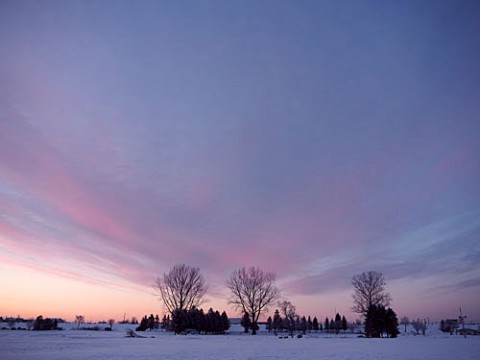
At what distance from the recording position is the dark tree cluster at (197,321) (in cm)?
6956

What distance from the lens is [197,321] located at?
80.4m

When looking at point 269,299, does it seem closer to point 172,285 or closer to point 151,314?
point 172,285

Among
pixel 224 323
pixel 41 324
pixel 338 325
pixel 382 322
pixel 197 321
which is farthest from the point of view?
pixel 338 325

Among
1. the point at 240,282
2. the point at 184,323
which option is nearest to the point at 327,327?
the point at 240,282

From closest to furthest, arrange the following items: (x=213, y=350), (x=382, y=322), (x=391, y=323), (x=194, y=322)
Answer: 1. (x=213, y=350)
2. (x=391, y=323)
3. (x=382, y=322)
4. (x=194, y=322)

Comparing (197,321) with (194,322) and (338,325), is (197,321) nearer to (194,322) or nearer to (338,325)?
(194,322)

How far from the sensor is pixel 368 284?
84688 millimetres

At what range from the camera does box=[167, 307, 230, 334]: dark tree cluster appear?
69562 millimetres

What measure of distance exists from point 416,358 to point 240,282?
6351 centimetres

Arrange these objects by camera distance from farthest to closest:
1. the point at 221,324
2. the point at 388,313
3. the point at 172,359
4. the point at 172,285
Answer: the point at 221,324 → the point at 172,285 → the point at 388,313 → the point at 172,359

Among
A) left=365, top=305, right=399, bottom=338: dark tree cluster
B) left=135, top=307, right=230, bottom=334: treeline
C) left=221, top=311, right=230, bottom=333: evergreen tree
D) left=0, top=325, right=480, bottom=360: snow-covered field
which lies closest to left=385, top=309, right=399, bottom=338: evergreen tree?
left=365, top=305, right=399, bottom=338: dark tree cluster

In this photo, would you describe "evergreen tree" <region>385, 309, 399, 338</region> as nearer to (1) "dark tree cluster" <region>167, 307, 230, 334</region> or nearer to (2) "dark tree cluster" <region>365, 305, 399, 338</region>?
(2) "dark tree cluster" <region>365, 305, 399, 338</region>

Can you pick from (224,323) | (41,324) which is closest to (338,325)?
(224,323)

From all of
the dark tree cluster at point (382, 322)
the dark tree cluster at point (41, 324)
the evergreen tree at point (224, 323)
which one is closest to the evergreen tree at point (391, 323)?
the dark tree cluster at point (382, 322)
